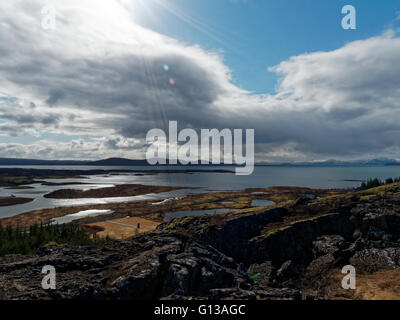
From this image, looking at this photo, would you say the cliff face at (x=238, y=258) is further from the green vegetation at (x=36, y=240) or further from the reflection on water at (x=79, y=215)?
the reflection on water at (x=79, y=215)

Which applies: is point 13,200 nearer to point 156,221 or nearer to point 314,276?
point 156,221

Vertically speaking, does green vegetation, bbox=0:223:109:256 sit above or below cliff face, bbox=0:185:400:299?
below

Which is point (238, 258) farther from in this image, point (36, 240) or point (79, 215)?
point (79, 215)

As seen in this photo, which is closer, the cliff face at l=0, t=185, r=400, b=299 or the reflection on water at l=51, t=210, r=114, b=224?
the cliff face at l=0, t=185, r=400, b=299

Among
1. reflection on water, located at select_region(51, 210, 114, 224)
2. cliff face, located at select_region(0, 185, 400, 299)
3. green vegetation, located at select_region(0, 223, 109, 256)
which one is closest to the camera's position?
cliff face, located at select_region(0, 185, 400, 299)

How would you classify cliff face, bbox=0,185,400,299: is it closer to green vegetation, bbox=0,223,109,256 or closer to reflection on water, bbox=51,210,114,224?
green vegetation, bbox=0,223,109,256

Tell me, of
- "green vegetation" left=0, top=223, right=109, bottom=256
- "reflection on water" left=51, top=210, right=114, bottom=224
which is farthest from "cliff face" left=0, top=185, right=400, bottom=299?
"reflection on water" left=51, top=210, right=114, bottom=224

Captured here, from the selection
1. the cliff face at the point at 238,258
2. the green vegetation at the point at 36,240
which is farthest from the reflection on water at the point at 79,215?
the cliff face at the point at 238,258

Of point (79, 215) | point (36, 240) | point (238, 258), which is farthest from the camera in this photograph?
point (79, 215)

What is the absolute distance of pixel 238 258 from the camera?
38688 mm

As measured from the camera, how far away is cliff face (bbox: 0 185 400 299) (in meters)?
16.3

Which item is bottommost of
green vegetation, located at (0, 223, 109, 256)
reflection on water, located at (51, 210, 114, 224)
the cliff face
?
reflection on water, located at (51, 210, 114, 224)

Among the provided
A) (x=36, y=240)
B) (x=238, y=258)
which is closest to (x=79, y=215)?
(x=36, y=240)

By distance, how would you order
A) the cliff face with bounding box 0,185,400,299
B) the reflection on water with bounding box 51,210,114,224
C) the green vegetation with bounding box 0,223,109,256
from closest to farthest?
the cliff face with bounding box 0,185,400,299, the green vegetation with bounding box 0,223,109,256, the reflection on water with bounding box 51,210,114,224
